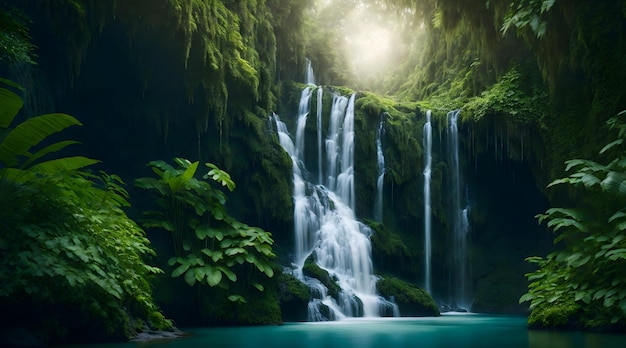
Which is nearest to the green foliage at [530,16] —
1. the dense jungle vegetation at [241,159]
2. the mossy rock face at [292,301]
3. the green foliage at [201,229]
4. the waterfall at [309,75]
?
the dense jungle vegetation at [241,159]

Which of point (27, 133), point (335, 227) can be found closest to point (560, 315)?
point (335, 227)

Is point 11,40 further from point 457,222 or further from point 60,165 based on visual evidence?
point 457,222

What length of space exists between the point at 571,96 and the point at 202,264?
8619 mm

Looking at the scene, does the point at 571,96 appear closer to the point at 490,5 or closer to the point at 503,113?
the point at 490,5

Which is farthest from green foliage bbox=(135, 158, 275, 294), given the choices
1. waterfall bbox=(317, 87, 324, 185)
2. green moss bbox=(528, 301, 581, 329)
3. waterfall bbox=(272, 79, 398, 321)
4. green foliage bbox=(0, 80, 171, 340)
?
green moss bbox=(528, 301, 581, 329)

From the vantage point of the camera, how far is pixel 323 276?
14.4 meters

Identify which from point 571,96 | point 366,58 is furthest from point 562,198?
point 366,58

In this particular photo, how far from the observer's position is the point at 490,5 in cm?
1262

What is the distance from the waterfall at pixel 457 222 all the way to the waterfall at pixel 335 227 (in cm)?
351

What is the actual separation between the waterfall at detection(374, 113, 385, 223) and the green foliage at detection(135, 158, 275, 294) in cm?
624

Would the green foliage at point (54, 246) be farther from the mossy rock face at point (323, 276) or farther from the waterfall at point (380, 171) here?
the waterfall at point (380, 171)

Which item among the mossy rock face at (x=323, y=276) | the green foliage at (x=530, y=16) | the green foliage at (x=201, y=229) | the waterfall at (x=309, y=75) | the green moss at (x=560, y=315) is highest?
the waterfall at (x=309, y=75)

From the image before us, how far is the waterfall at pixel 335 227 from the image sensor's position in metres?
14.3

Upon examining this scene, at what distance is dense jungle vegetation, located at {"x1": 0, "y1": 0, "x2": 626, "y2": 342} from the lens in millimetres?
7777
